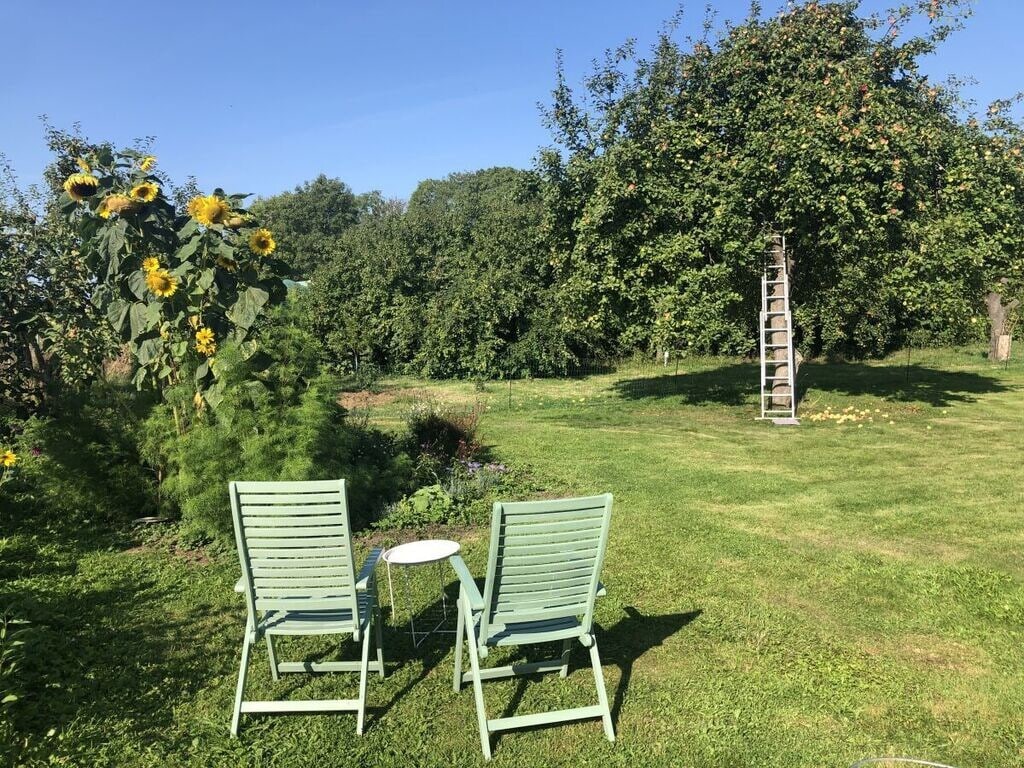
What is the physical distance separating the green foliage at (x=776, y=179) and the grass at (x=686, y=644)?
4.25m

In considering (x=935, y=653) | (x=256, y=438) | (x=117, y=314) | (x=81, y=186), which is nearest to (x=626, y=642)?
(x=935, y=653)

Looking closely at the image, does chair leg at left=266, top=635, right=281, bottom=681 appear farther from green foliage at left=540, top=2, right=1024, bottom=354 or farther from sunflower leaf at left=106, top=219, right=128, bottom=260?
green foliage at left=540, top=2, right=1024, bottom=354

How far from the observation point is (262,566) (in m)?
3.19

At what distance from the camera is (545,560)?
9.87 ft

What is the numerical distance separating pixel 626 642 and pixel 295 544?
2001 mm

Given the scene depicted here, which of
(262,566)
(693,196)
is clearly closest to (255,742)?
(262,566)

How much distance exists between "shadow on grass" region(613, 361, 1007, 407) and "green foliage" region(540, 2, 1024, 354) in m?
1.97

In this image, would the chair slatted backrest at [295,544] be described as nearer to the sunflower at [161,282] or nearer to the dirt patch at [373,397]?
the sunflower at [161,282]

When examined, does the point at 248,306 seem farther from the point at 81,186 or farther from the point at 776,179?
the point at 776,179

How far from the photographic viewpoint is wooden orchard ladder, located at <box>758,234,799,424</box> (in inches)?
468

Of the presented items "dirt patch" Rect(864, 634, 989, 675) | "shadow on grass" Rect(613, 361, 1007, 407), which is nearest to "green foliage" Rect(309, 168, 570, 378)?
"shadow on grass" Rect(613, 361, 1007, 407)

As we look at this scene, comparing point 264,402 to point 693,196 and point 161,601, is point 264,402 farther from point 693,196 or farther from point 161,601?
point 693,196

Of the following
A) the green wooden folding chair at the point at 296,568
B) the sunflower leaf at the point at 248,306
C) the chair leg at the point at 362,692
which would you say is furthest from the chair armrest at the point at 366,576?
the sunflower leaf at the point at 248,306

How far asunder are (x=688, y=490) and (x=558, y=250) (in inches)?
292
